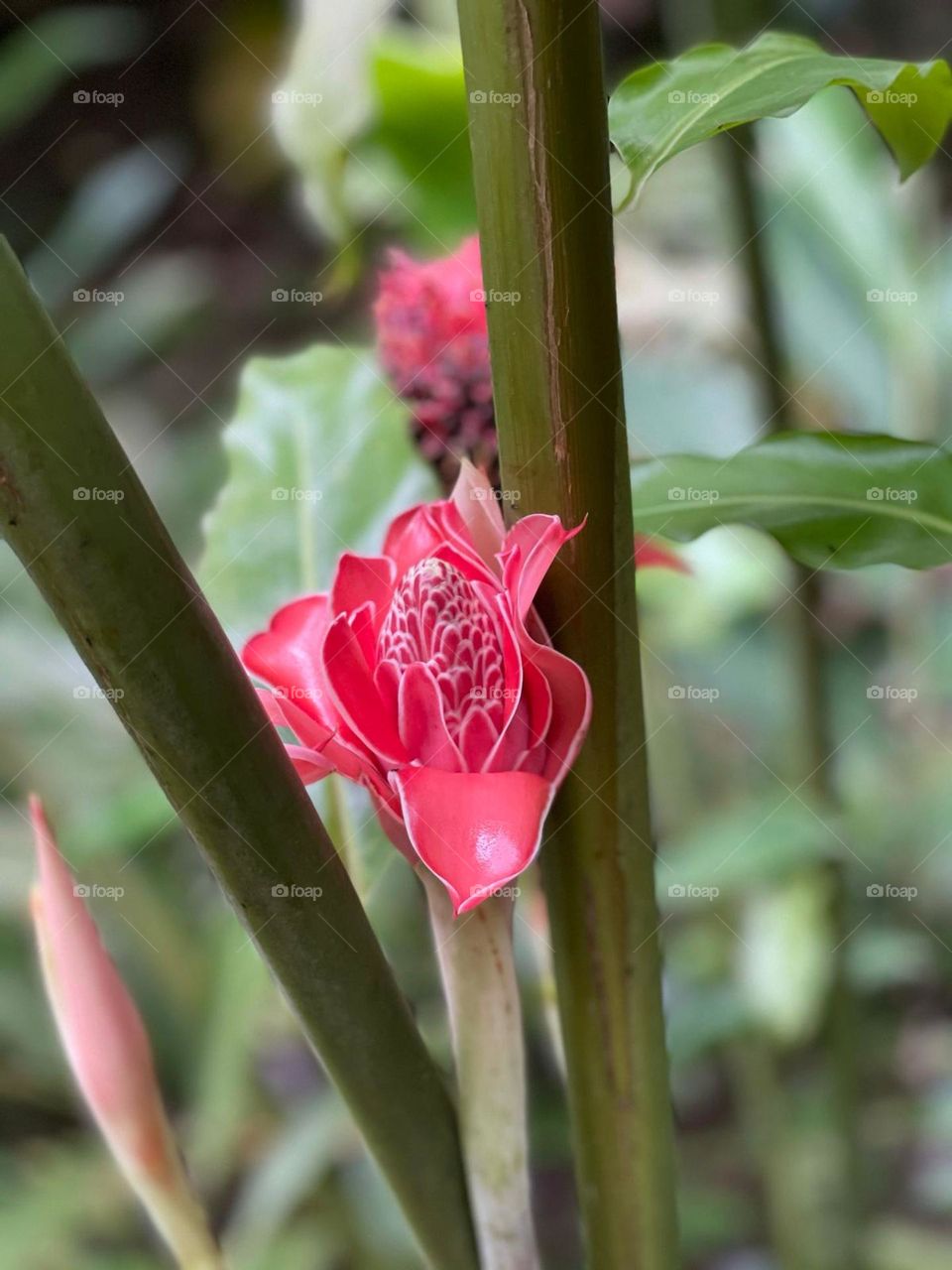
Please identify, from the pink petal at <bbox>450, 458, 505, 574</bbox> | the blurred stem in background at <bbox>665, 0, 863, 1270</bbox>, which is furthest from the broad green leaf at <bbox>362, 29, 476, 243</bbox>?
the pink petal at <bbox>450, 458, 505, 574</bbox>

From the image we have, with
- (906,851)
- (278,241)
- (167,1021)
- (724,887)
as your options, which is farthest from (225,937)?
(278,241)

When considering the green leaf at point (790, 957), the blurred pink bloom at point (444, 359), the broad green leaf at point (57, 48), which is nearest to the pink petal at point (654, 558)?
the blurred pink bloom at point (444, 359)

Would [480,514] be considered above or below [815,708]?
above

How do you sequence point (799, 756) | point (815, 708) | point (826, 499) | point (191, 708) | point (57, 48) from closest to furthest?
1. point (191, 708)
2. point (826, 499)
3. point (815, 708)
4. point (799, 756)
5. point (57, 48)

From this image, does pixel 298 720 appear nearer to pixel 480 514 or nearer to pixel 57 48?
pixel 480 514

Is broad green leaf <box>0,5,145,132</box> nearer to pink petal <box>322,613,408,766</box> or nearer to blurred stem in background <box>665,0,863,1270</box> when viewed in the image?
blurred stem in background <box>665,0,863,1270</box>

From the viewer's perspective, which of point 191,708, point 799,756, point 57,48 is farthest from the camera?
point 57,48

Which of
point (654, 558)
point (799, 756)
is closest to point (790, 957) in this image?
point (799, 756)
